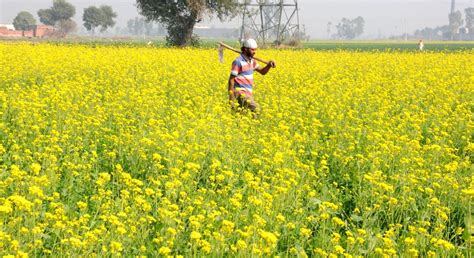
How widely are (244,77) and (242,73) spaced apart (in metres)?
0.07

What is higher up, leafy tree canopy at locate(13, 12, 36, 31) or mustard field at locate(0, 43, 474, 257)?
leafy tree canopy at locate(13, 12, 36, 31)

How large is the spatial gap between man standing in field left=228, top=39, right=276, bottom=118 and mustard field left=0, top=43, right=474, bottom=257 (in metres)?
0.33

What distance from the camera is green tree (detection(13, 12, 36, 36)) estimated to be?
546 ft

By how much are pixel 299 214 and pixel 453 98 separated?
7.41m

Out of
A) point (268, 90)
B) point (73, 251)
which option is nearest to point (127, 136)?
point (73, 251)

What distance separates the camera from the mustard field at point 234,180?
176 inches

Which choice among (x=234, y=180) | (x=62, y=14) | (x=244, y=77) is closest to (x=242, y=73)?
(x=244, y=77)

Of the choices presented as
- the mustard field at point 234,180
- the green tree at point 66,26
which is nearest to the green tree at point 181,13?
the mustard field at point 234,180

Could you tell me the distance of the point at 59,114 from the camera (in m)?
8.43

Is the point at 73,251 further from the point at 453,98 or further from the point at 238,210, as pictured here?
the point at 453,98

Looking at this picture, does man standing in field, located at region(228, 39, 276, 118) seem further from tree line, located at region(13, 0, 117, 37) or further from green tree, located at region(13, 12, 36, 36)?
green tree, located at region(13, 12, 36, 36)

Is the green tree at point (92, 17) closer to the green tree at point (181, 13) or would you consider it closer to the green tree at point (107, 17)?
the green tree at point (107, 17)

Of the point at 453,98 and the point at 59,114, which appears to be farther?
the point at 453,98

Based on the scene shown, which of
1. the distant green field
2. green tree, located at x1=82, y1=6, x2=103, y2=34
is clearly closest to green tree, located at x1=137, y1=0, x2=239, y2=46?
the distant green field
